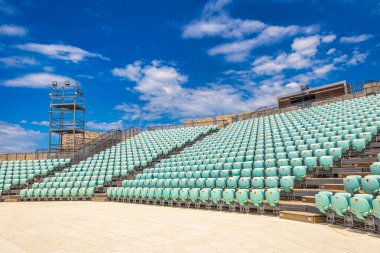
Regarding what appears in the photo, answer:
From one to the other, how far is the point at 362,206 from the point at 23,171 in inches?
827

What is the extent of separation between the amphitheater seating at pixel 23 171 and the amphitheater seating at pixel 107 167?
104 cm

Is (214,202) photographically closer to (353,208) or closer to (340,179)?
(340,179)

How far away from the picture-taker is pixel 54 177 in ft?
66.3

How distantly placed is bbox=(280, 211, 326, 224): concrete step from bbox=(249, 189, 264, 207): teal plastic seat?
0.82m

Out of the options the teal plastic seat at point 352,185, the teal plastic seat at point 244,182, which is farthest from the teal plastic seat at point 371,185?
the teal plastic seat at point 244,182

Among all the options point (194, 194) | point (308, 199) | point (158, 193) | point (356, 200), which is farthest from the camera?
point (158, 193)

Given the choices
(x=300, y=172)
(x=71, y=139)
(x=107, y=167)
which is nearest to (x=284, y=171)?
(x=300, y=172)

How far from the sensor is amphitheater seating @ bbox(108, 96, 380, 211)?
1066 centimetres

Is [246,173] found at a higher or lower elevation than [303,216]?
higher

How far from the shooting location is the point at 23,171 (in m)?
21.1

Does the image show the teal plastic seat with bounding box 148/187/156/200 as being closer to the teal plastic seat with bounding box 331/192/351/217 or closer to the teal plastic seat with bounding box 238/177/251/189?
the teal plastic seat with bounding box 238/177/251/189

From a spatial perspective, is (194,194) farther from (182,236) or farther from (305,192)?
(182,236)

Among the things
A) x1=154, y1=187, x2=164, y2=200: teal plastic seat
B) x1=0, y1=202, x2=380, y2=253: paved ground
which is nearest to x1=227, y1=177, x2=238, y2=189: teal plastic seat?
x1=0, y1=202, x2=380, y2=253: paved ground

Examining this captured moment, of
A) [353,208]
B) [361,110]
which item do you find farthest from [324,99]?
[353,208]
